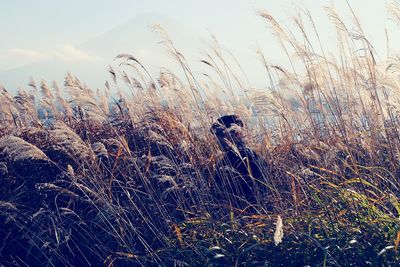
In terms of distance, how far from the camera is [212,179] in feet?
15.0

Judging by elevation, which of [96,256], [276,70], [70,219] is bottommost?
[96,256]

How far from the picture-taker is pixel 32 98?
26.1 ft

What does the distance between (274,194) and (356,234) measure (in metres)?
0.91

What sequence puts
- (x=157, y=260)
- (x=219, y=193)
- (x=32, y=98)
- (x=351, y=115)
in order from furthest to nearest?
1. (x=32, y=98)
2. (x=351, y=115)
3. (x=219, y=193)
4. (x=157, y=260)

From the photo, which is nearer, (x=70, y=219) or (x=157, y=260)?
(x=157, y=260)

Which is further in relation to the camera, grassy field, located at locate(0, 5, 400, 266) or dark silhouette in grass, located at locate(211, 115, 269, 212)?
dark silhouette in grass, located at locate(211, 115, 269, 212)

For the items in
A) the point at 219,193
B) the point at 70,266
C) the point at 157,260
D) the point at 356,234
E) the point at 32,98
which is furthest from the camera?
the point at 32,98

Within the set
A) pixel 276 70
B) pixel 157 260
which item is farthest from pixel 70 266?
pixel 276 70

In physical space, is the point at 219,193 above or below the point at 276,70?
below

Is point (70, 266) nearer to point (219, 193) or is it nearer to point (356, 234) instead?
point (219, 193)

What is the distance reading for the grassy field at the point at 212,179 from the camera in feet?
12.0

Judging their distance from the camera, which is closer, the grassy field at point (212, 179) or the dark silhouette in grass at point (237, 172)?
the grassy field at point (212, 179)

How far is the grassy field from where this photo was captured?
3.66 meters

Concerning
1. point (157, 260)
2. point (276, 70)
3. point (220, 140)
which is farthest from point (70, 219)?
point (276, 70)
